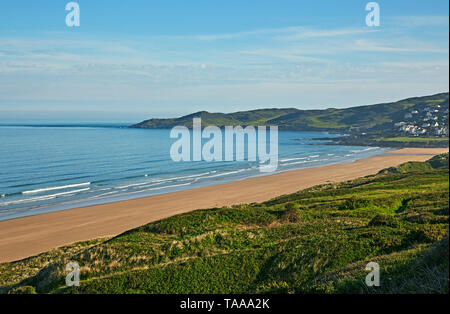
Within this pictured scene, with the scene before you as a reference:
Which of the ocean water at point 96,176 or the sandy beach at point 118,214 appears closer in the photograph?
the sandy beach at point 118,214

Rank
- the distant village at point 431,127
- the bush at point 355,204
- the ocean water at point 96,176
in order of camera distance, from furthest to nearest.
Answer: the distant village at point 431,127 → the ocean water at point 96,176 → the bush at point 355,204

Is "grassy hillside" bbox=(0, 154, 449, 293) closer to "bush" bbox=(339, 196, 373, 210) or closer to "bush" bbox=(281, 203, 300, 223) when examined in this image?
"bush" bbox=(281, 203, 300, 223)

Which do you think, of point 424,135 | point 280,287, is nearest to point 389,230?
point 280,287

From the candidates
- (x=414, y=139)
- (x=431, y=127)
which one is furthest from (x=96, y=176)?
(x=431, y=127)

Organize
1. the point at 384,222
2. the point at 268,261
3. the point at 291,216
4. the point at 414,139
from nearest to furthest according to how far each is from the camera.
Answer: the point at 268,261
the point at 384,222
the point at 291,216
the point at 414,139

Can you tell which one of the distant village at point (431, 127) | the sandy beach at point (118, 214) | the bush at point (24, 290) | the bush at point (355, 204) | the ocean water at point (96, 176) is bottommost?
the sandy beach at point (118, 214)

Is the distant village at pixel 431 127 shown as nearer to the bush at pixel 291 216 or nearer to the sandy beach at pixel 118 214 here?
the sandy beach at pixel 118 214

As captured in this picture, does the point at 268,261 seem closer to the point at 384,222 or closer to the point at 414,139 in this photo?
the point at 384,222

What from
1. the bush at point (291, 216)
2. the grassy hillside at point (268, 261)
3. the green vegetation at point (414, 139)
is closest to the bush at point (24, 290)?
the grassy hillside at point (268, 261)

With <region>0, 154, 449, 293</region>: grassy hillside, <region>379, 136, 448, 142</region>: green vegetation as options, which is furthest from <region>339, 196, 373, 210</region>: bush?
<region>379, 136, 448, 142</region>: green vegetation
